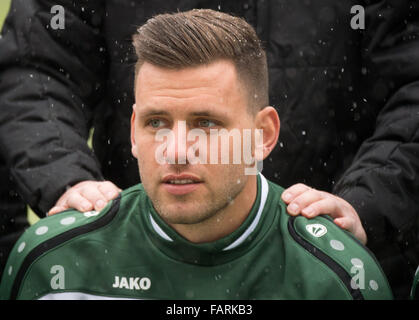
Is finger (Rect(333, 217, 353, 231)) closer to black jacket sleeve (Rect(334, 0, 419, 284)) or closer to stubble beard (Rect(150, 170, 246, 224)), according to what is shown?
black jacket sleeve (Rect(334, 0, 419, 284))

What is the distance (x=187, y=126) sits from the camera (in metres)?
2.15

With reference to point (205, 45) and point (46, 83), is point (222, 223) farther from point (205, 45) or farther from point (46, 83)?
point (46, 83)

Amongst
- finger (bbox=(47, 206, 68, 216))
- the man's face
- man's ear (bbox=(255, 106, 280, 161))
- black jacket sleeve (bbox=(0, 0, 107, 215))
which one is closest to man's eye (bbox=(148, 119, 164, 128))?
the man's face

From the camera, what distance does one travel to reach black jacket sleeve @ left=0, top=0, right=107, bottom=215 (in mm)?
2877

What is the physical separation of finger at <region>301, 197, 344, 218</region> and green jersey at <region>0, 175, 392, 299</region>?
0.08ft

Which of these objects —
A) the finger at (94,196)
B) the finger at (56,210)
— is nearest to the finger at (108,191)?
the finger at (94,196)

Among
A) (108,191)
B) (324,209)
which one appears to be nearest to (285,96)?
(324,209)

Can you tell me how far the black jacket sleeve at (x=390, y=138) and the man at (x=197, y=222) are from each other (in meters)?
0.37

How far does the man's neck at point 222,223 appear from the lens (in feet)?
7.61

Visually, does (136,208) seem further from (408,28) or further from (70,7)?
(408,28)

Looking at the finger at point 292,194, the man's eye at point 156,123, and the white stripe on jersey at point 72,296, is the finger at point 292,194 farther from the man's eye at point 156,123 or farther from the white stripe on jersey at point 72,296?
the white stripe on jersey at point 72,296

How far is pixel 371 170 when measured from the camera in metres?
2.71

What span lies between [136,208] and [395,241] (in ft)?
2.95

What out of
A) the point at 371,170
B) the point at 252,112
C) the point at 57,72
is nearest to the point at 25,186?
the point at 57,72
